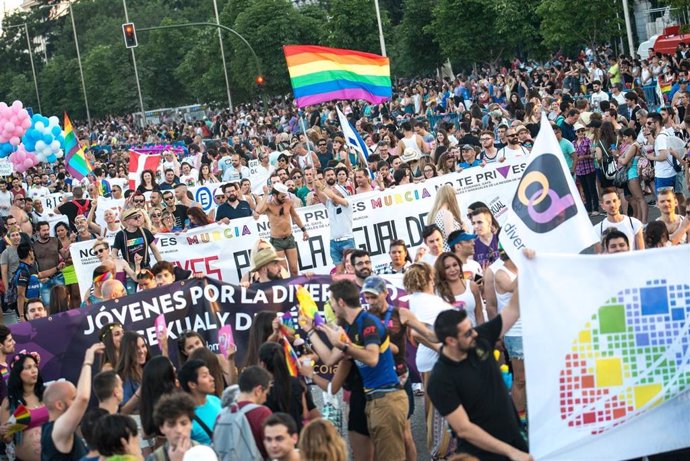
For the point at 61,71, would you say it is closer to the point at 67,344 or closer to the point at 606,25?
the point at 606,25

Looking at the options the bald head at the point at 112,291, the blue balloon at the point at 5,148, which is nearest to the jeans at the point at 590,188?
the bald head at the point at 112,291

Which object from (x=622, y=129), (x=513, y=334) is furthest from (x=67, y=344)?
(x=622, y=129)

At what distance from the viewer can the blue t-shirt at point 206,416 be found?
7.99 metres

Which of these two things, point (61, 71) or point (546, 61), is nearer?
point (546, 61)

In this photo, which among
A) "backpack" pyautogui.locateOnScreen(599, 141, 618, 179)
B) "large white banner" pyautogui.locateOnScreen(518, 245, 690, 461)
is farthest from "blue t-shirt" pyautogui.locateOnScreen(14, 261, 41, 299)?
"large white banner" pyautogui.locateOnScreen(518, 245, 690, 461)

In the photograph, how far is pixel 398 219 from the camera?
52.8ft

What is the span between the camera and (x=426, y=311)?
9.38m

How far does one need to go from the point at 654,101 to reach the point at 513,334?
65.8 feet

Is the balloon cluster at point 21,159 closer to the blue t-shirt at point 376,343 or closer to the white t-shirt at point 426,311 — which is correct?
the white t-shirt at point 426,311

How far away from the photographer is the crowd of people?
24.2 feet

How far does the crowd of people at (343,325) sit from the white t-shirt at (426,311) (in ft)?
0.04

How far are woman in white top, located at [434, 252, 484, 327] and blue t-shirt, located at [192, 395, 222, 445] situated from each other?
7.25ft

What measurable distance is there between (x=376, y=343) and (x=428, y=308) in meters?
1.03

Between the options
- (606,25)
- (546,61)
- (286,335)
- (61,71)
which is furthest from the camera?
(61,71)
